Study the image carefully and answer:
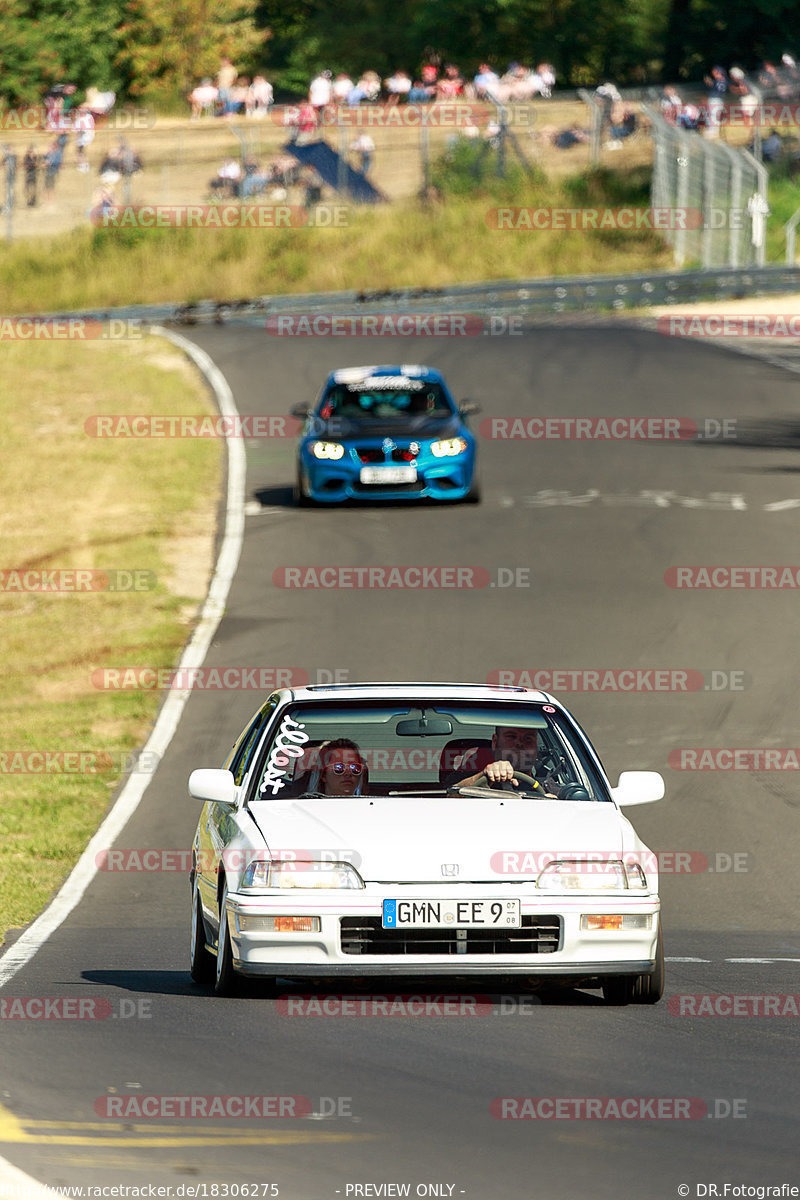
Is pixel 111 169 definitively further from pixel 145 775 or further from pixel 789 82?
pixel 145 775

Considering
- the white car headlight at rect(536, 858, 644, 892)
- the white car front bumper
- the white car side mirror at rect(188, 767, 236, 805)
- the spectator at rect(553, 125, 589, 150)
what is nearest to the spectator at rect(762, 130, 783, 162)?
the spectator at rect(553, 125, 589, 150)

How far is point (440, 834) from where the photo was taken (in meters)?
8.40

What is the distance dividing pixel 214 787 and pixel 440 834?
3.77 ft

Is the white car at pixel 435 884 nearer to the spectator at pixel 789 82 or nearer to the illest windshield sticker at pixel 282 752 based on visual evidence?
the illest windshield sticker at pixel 282 752

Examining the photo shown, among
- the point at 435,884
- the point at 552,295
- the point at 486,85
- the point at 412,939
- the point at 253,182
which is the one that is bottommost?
the point at 412,939

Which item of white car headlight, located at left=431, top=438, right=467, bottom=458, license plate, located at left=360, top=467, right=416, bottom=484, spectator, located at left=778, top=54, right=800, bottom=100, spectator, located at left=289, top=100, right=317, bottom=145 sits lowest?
license plate, located at left=360, top=467, right=416, bottom=484

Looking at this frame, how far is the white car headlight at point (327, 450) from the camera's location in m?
26.9

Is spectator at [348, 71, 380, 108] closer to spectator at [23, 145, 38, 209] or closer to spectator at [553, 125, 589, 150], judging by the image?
spectator at [553, 125, 589, 150]

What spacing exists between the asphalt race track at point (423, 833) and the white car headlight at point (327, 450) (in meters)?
0.85

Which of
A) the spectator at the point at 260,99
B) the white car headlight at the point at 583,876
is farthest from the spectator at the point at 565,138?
the white car headlight at the point at 583,876

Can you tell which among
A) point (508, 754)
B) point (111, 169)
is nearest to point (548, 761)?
point (508, 754)

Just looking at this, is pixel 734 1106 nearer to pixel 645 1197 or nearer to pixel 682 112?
pixel 645 1197

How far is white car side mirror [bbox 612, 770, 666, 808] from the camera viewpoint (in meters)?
9.05

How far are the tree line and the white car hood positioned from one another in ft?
212
